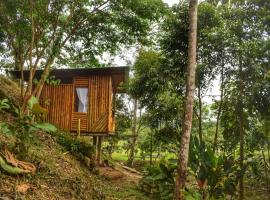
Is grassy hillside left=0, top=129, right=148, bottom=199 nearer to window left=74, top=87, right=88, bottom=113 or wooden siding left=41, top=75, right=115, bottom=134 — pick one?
wooden siding left=41, top=75, right=115, bottom=134

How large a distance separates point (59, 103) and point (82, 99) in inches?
42.7

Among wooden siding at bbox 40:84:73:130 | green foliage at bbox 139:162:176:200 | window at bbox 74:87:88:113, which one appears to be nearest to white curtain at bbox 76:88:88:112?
window at bbox 74:87:88:113

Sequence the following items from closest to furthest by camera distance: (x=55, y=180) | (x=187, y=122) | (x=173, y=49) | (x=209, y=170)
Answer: (x=187, y=122), (x=55, y=180), (x=209, y=170), (x=173, y=49)

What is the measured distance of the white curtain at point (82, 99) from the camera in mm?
16234

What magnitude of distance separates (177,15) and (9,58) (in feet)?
46.8

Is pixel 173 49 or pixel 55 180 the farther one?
pixel 173 49

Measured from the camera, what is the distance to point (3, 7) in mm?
11789

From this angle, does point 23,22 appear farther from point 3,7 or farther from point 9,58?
point 9,58

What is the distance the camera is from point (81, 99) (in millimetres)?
16391

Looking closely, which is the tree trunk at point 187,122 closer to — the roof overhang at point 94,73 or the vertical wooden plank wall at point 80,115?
the roof overhang at point 94,73

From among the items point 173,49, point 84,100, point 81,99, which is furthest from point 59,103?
point 173,49

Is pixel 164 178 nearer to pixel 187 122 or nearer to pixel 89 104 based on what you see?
pixel 187 122

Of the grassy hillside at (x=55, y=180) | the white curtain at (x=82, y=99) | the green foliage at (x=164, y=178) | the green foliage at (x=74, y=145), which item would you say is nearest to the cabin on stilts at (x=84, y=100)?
the white curtain at (x=82, y=99)

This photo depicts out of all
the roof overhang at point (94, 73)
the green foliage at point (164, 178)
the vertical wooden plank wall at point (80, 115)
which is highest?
the roof overhang at point (94, 73)
